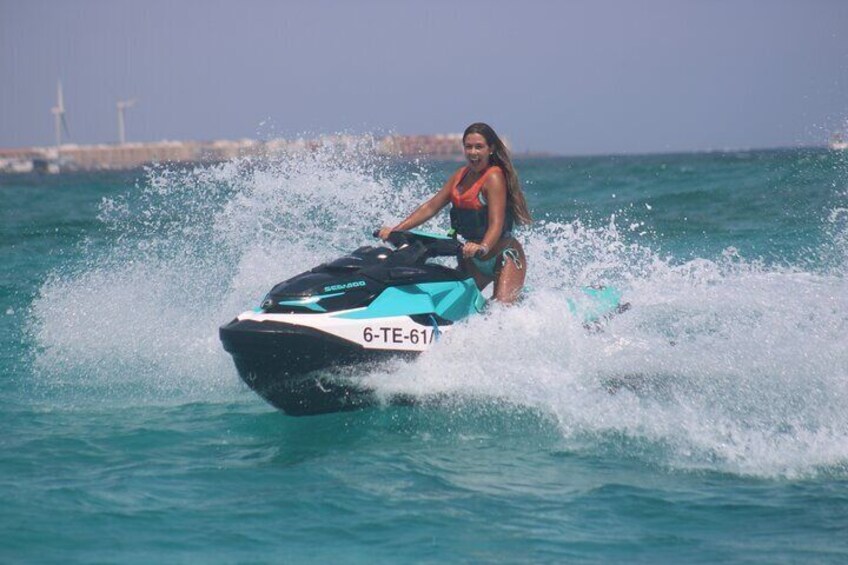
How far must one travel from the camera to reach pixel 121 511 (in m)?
4.83

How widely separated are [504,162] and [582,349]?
3.88ft

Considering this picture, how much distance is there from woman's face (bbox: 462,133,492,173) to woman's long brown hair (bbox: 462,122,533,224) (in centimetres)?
3

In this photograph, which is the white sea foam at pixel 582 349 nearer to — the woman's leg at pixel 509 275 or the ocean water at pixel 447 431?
the ocean water at pixel 447 431

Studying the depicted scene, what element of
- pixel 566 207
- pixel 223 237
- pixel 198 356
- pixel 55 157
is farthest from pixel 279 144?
pixel 55 157

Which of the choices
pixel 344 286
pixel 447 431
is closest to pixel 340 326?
pixel 344 286

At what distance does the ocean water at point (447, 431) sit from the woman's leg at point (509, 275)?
0.63ft

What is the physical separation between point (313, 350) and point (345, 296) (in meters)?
0.35

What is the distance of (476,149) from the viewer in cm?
641

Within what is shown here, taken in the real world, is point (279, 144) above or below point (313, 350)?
above

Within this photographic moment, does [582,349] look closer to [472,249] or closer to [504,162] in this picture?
[472,249]

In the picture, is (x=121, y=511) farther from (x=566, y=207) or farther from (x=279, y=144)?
(x=566, y=207)

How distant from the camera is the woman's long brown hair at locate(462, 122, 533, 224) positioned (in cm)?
646

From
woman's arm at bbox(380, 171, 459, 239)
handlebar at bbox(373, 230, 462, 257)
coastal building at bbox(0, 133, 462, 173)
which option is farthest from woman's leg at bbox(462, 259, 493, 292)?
coastal building at bbox(0, 133, 462, 173)

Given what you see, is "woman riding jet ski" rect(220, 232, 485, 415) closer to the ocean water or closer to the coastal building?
the ocean water
